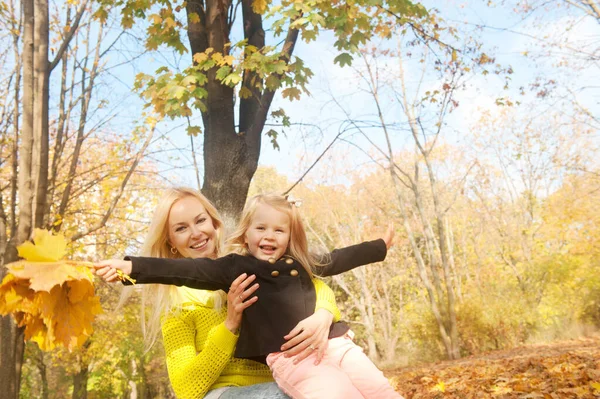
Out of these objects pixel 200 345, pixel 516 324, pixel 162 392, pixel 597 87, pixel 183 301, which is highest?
pixel 597 87

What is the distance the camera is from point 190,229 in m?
2.50

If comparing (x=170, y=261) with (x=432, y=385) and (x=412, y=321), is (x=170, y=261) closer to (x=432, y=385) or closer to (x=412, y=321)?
(x=432, y=385)

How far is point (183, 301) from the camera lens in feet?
7.73

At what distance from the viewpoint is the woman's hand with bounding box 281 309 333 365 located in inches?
80.4

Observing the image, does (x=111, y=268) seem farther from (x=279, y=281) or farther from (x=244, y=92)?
(x=244, y=92)

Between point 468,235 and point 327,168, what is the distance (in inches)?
362

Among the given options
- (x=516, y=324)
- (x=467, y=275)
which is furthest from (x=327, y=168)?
(x=516, y=324)

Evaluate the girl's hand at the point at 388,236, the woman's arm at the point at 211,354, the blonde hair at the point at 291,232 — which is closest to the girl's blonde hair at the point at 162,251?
the blonde hair at the point at 291,232

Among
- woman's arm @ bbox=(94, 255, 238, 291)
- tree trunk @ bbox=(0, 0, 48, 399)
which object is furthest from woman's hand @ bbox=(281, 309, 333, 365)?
tree trunk @ bbox=(0, 0, 48, 399)

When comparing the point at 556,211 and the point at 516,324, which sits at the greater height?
the point at 556,211

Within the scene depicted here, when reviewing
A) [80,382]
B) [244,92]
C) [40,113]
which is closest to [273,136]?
[244,92]

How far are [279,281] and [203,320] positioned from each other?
42cm

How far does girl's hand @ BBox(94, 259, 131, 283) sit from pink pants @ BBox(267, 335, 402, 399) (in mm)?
714

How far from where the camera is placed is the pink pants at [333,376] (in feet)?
6.53
